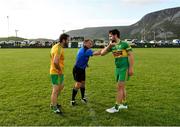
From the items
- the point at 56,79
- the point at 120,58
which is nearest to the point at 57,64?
the point at 56,79

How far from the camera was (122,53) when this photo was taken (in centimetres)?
928

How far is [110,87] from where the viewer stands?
532 inches

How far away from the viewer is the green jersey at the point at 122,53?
9250mm

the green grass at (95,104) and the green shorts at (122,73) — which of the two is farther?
the green shorts at (122,73)

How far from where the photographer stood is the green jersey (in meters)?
9.25

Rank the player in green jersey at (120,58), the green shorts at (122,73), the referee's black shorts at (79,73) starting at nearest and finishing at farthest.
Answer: the player in green jersey at (120,58)
the green shorts at (122,73)
the referee's black shorts at (79,73)

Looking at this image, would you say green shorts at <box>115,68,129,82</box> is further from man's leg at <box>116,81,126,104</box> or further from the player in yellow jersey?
the player in yellow jersey

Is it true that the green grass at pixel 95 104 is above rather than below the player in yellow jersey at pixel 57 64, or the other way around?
below

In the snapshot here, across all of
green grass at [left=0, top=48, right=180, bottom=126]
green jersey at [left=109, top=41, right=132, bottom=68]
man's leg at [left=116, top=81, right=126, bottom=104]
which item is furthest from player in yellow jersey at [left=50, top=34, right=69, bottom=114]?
man's leg at [left=116, top=81, right=126, bottom=104]

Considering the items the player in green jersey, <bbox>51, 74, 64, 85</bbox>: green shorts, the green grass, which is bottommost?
the green grass

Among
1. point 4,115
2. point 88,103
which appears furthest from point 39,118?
point 88,103

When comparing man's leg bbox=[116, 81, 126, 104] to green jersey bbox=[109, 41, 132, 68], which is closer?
green jersey bbox=[109, 41, 132, 68]

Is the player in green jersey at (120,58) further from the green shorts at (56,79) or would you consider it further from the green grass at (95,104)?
the green shorts at (56,79)

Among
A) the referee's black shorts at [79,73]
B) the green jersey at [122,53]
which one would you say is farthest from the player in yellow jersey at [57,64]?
the green jersey at [122,53]
